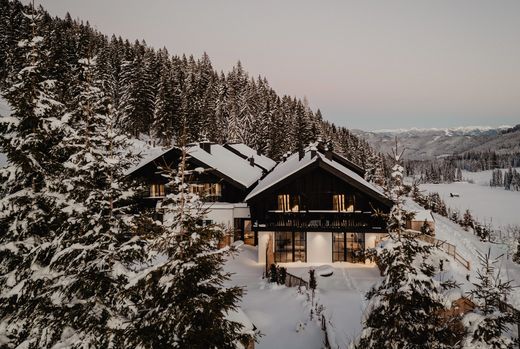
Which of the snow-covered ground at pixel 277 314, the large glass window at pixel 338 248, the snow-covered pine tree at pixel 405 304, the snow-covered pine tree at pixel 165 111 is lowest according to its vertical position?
the snow-covered ground at pixel 277 314

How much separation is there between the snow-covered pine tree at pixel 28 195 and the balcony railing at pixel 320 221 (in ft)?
53.7

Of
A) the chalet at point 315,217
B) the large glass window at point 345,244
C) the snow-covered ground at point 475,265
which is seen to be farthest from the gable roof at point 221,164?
the snow-covered ground at point 475,265

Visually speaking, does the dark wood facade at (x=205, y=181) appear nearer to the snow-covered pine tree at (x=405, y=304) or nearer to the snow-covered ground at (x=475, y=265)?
the snow-covered ground at (x=475, y=265)

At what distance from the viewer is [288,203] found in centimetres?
2531

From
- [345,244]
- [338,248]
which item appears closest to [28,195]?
[338,248]

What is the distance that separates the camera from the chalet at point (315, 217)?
24.3m

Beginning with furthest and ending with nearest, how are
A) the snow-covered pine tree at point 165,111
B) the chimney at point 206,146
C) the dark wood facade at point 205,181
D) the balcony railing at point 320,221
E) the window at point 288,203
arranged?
1. the snow-covered pine tree at point 165,111
2. the chimney at point 206,146
3. the dark wood facade at point 205,181
4. the window at point 288,203
5. the balcony railing at point 320,221

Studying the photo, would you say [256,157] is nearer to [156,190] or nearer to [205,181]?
[205,181]

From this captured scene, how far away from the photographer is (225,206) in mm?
28328

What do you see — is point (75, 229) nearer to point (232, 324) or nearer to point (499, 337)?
point (232, 324)

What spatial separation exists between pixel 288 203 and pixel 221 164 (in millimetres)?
9216

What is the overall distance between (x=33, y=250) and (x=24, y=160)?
272 centimetres

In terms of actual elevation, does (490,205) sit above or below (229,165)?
below

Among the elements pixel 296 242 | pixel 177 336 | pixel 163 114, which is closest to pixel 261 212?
pixel 296 242
